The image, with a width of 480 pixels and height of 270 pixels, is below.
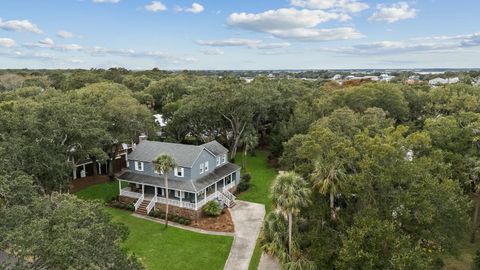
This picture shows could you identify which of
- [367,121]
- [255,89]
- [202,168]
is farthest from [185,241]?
[255,89]

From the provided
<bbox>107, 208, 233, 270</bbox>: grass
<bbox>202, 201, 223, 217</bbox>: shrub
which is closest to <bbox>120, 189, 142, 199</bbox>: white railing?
<bbox>107, 208, 233, 270</bbox>: grass

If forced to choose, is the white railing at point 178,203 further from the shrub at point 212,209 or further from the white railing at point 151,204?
the shrub at point 212,209

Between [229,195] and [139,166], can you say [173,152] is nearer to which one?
[139,166]

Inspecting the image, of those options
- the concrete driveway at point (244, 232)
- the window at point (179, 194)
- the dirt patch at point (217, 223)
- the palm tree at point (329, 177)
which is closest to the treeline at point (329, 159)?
the palm tree at point (329, 177)

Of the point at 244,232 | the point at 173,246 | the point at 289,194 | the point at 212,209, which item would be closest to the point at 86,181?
the point at 212,209

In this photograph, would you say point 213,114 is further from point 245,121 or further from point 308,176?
point 308,176
